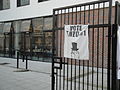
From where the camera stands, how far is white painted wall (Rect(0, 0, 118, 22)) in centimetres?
1476

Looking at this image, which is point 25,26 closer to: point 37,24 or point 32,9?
point 37,24

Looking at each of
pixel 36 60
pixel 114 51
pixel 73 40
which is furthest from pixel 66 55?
pixel 36 60

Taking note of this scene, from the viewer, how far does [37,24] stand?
17219 mm

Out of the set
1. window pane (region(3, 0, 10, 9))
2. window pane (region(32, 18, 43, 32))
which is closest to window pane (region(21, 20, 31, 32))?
window pane (region(32, 18, 43, 32))

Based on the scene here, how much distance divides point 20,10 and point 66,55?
48.1 feet

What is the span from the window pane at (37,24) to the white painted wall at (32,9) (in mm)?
464

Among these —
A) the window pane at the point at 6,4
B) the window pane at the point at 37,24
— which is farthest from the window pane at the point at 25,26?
the window pane at the point at 6,4

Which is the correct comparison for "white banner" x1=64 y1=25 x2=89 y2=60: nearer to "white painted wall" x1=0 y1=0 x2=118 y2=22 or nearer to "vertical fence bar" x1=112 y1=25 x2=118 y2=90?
"vertical fence bar" x1=112 y1=25 x2=118 y2=90

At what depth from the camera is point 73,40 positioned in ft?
15.7

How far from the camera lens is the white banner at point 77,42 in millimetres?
4582

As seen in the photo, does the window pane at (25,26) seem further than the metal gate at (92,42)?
Yes

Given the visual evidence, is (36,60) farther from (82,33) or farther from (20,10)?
(82,33)

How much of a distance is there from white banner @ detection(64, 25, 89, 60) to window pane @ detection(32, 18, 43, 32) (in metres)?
12.1

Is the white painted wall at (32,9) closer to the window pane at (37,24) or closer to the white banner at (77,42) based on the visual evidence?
the window pane at (37,24)
